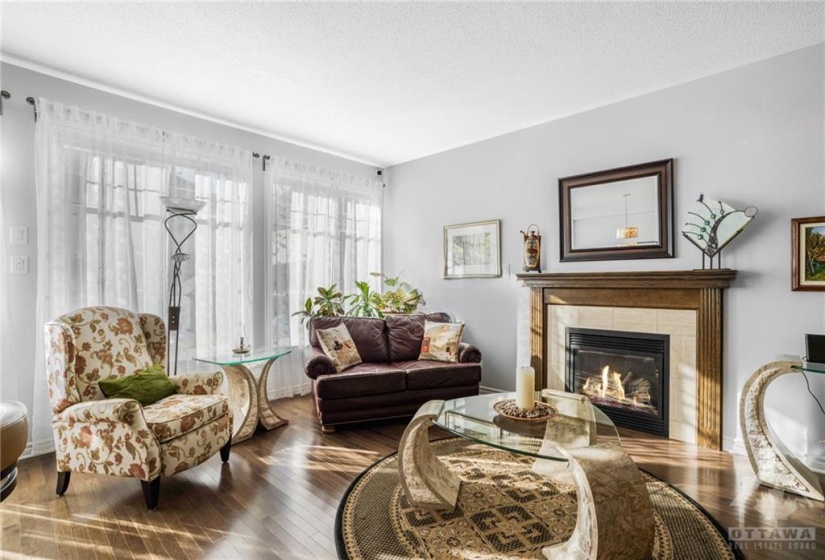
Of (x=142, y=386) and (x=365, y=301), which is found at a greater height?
(x=365, y=301)

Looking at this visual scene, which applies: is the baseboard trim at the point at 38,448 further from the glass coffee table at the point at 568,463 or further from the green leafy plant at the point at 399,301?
the green leafy plant at the point at 399,301

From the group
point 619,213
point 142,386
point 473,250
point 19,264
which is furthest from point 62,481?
point 619,213

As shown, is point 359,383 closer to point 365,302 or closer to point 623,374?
point 365,302

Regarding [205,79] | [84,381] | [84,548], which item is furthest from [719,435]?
[205,79]

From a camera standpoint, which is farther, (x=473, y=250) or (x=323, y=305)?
(x=473, y=250)

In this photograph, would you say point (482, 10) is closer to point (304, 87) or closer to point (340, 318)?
point (304, 87)

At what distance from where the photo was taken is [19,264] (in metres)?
2.96

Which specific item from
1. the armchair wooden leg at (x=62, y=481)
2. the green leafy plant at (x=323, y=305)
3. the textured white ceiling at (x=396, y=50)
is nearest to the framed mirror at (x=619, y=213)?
the textured white ceiling at (x=396, y=50)

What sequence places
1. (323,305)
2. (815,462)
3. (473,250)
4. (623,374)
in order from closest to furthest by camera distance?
(815,462) < (623,374) < (323,305) < (473,250)

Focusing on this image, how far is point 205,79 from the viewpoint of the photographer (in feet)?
10.6

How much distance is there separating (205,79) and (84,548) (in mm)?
3063

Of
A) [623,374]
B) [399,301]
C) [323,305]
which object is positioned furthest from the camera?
[399,301]

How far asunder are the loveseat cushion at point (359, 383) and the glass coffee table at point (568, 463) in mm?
1097

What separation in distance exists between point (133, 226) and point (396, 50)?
2.51 metres
